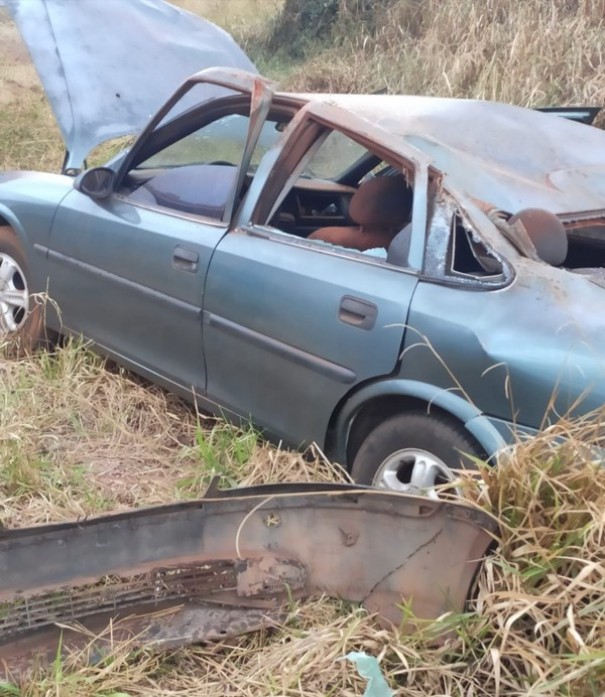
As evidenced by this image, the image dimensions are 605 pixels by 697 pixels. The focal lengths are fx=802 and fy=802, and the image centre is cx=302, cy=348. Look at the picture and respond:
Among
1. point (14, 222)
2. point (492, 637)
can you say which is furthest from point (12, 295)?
point (492, 637)

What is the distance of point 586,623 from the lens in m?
1.97

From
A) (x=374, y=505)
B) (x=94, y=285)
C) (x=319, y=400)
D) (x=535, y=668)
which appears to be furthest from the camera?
(x=94, y=285)

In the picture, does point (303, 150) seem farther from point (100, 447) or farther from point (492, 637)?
point (492, 637)

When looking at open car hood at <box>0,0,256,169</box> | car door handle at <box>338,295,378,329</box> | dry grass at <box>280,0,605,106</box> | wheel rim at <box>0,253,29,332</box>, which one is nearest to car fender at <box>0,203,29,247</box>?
wheel rim at <box>0,253,29,332</box>

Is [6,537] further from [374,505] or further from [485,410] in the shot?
[485,410]

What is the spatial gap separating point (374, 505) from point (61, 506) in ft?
4.83

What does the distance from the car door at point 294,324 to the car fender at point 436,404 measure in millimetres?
49

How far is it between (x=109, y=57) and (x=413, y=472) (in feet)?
13.3

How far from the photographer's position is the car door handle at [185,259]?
10.7 ft

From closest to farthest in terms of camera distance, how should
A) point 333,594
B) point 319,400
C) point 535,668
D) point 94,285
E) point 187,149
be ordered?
point 535,668
point 333,594
point 319,400
point 94,285
point 187,149

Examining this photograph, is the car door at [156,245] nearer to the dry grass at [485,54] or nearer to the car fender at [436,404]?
the car fender at [436,404]

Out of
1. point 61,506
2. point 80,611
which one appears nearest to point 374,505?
point 80,611

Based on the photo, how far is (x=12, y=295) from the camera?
435 centimetres

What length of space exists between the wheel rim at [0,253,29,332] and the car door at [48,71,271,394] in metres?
0.38
